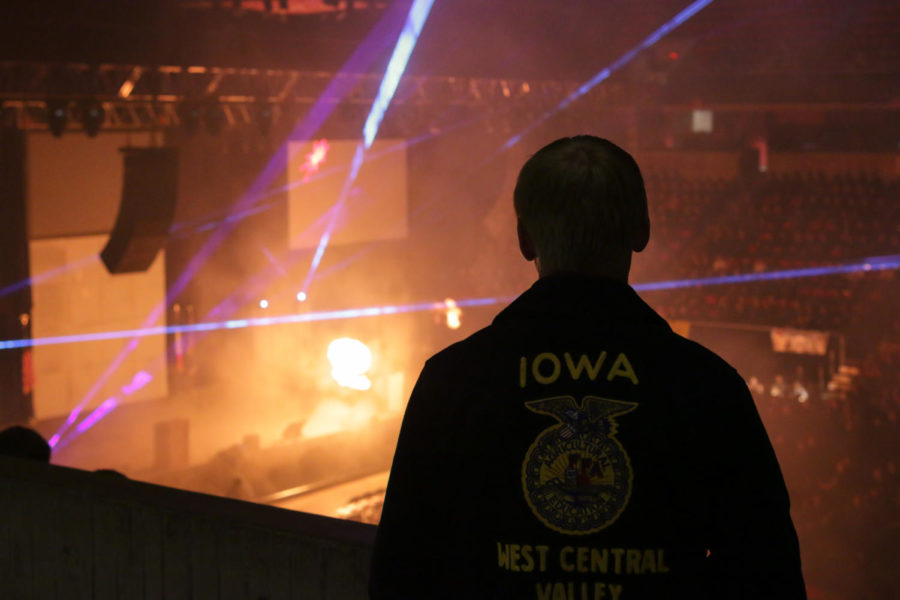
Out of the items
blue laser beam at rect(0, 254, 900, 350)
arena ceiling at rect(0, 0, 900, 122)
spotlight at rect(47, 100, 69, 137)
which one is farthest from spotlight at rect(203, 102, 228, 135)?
blue laser beam at rect(0, 254, 900, 350)

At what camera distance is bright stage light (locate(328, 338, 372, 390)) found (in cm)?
1042

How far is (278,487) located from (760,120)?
629cm

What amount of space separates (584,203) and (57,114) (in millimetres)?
6871

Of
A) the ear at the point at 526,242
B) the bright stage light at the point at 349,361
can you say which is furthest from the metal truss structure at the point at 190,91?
the ear at the point at 526,242

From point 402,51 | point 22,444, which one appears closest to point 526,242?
point 22,444

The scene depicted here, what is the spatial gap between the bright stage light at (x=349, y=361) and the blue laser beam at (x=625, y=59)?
3355 mm

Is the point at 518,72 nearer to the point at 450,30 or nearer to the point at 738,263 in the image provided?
the point at 450,30

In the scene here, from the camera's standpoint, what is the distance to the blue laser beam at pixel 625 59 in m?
9.26

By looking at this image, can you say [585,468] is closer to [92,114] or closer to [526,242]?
[526,242]

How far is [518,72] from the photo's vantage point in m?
9.57

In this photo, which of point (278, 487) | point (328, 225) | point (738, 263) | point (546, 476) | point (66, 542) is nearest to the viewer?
point (546, 476)

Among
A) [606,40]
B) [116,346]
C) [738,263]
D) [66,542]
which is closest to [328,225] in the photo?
[116,346]

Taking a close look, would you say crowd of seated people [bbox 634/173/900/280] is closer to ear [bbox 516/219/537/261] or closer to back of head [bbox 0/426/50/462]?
back of head [bbox 0/426/50/462]

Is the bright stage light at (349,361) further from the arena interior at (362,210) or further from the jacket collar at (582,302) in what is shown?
the jacket collar at (582,302)
